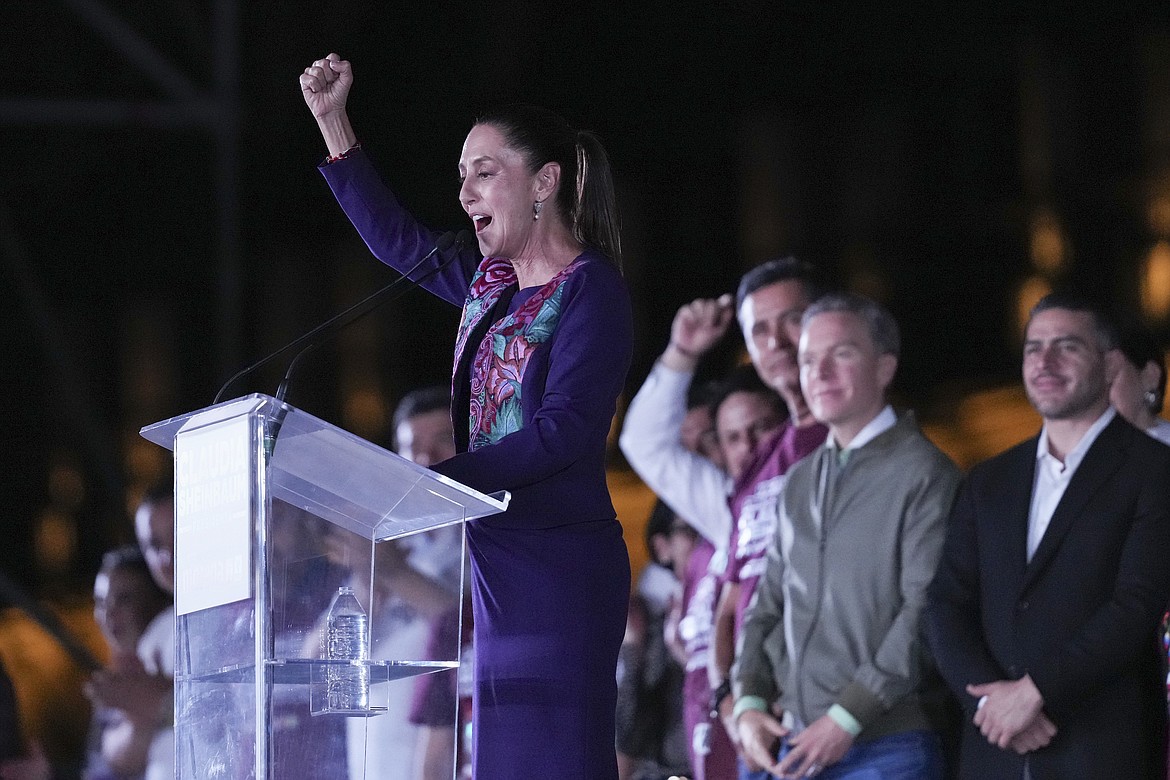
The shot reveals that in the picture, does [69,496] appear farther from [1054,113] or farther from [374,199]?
[374,199]

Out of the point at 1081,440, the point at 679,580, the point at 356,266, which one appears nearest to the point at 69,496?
the point at 356,266

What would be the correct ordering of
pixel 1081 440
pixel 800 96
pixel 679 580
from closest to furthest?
1. pixel 1081 440
2. pixel 679 580
3. pixel 800 96

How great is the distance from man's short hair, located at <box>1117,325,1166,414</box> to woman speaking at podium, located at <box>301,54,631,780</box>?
168 centimetres

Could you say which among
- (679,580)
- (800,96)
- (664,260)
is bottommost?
(679,580)

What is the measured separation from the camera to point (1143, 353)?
3764 millimetres

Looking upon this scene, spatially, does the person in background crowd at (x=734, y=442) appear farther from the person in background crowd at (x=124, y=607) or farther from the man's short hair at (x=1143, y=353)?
the person in background crowd at (x=124, y=607)

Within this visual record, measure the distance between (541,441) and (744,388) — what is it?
7.49 ft

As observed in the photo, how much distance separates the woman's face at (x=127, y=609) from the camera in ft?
16.4

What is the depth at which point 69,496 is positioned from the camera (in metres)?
9.23

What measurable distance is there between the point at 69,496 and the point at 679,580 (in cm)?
533

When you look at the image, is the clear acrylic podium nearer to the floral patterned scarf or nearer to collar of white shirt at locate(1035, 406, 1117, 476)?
the floral patterned scarf

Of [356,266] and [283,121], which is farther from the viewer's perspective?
[356,266]

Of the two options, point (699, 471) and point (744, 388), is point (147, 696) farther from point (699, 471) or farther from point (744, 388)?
point (744, 388)

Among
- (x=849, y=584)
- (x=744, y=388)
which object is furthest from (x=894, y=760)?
(x=744, y=388)
